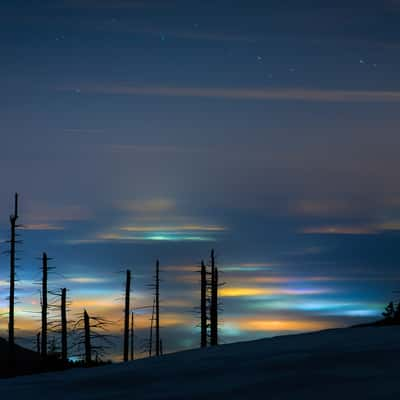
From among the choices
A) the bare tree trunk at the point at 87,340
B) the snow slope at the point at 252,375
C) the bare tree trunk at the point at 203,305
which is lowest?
the snow slope at the point at 252,375

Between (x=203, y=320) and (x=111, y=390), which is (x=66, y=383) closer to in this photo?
(x=111, y=390)

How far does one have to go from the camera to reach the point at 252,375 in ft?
25.9

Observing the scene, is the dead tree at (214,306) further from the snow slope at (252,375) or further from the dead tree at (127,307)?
the snow slope at (252,375)

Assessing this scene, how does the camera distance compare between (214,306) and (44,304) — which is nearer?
(44,304)

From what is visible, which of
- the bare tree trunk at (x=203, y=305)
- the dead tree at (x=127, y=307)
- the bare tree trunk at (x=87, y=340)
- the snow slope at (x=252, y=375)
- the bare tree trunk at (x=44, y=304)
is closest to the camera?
the snow slope at (x=252, y=375)

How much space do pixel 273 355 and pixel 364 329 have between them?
9.49ft

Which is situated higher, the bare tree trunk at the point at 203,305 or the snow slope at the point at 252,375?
the bare tree trunk at the point at 203,305

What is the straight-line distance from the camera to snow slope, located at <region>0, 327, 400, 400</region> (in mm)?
→ 6926

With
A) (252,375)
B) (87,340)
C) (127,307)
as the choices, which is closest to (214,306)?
(127,307)

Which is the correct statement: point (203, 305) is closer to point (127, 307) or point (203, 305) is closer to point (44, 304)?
point (127, 307)

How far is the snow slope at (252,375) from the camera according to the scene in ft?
22.7

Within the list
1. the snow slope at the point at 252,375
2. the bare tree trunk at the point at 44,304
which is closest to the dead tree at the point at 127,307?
the bare tree trunk at the point at 44,304

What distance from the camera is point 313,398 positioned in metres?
6.53

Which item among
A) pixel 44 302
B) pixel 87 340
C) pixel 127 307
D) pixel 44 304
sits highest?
pixel 127 307
